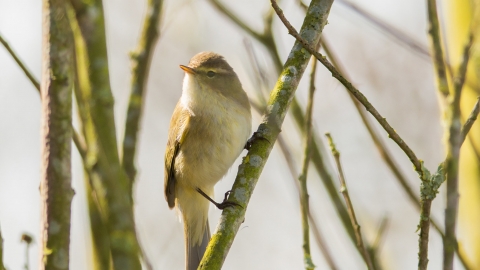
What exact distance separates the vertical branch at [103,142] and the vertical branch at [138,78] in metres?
0.64

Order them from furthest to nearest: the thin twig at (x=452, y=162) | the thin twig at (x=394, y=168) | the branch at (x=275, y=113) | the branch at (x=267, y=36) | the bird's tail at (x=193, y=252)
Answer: the bird's tail at (x=193, y=252) → the branch at (x=267, y=36) → the thin twig at (x=394, y=168) → the branch at (x=275, y=113) → the thin twig at (x=452, y=162)

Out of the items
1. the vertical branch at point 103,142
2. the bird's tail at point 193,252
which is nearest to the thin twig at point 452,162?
the vertical branch at point 103,142

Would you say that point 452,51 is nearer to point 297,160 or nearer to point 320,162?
point 320,162

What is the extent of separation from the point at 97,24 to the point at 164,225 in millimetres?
4315

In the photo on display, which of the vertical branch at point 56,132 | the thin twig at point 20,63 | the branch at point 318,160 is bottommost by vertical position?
the vertical branch at point 56,132

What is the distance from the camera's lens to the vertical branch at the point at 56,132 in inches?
74.3

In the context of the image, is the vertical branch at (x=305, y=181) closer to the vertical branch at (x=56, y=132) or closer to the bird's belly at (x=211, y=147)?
the bird's belly at (x=211, y=147)

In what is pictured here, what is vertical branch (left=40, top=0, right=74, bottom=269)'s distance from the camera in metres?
1.89

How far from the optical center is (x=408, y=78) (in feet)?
24.9

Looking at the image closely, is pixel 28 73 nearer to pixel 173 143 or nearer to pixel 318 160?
pixel 173 143

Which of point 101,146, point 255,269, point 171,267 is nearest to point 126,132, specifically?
point 101,146

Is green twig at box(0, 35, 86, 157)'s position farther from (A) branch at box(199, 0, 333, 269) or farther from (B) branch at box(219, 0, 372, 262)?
(B) branch at box(219, 0, 372, 262)

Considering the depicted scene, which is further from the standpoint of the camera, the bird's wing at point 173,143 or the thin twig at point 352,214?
the bird's wing at point 173,143

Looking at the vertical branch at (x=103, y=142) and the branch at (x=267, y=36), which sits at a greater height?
the branch at (x=267, y=36)
